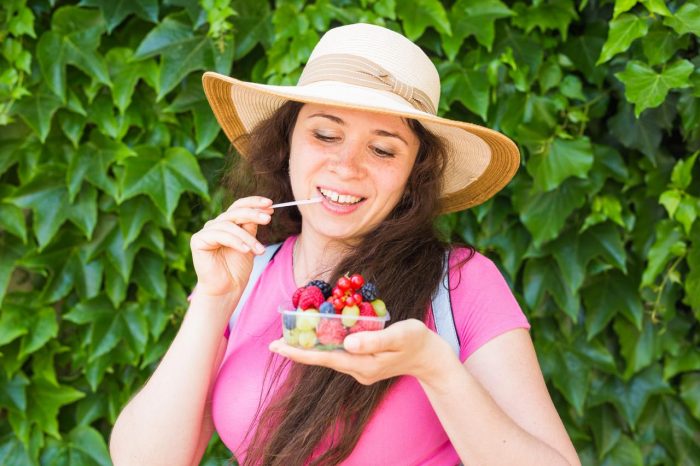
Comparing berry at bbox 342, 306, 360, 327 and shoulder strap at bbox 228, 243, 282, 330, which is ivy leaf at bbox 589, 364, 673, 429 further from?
berry at bbox 342, 306, 360, 327

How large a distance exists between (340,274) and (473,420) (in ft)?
1.40

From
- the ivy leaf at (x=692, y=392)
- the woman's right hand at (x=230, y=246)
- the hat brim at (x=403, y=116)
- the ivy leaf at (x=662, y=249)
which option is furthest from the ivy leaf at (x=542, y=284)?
the woman's right hand at (x=230, y=246)

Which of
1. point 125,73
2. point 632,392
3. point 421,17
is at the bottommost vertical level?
point 632,392

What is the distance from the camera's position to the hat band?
1.57m

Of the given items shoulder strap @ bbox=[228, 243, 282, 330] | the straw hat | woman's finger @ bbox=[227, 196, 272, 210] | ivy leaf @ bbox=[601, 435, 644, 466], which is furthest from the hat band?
ivy leaf @ bbox=[601, 435, 644, 466]

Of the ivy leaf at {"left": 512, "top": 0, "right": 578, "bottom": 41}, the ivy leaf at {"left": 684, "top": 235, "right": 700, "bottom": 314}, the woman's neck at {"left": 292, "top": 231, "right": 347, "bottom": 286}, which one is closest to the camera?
the woman's neck at {"left": 292, "top": 231, "right": 347, "bottom": 286}

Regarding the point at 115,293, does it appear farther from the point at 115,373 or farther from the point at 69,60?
the point at 69,60

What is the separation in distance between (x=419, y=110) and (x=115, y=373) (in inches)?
53.0

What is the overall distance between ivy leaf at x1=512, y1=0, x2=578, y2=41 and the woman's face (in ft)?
2.60

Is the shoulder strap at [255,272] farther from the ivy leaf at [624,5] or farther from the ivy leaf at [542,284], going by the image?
the ivy leaf at [624,5]

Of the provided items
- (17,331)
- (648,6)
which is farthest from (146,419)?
(648,6)

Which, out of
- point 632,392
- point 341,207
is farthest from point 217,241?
point 632,392

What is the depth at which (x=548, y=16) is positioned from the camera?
2.27 meters

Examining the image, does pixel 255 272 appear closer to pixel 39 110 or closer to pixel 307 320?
pixel 307 320
